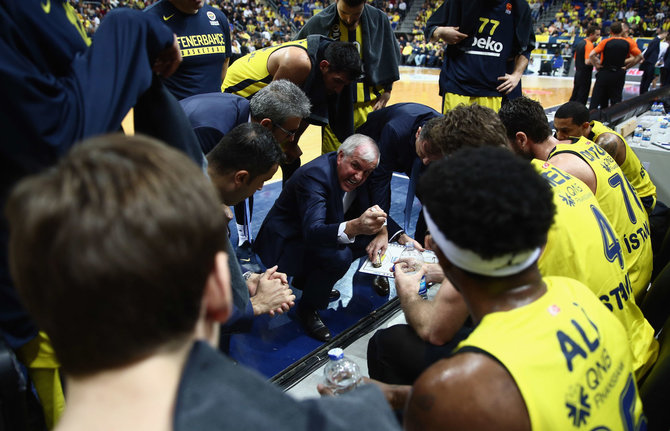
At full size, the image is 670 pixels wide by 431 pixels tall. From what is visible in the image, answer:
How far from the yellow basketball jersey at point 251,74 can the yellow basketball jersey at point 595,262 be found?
2262 mm

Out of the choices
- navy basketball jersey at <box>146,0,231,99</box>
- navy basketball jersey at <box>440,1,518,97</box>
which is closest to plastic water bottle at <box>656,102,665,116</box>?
navy basketball jersey at <box>440,1,518,97</box>

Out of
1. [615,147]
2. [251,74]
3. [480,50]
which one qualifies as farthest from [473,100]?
[251,74]

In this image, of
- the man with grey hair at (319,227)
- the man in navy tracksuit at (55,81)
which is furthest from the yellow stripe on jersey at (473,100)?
the man in navy tracksuit at (55,81)

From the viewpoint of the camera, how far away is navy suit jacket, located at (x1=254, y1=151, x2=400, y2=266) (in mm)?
2744

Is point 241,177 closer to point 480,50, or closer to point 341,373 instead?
point 341,373

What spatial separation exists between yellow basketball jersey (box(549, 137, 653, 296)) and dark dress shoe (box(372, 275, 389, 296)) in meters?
1.40

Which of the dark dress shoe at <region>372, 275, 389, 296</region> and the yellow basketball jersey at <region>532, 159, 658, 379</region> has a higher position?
the yellow basketball jersey at <region>532, 159, 658, 379</region>

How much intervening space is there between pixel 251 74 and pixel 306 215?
1308 mm

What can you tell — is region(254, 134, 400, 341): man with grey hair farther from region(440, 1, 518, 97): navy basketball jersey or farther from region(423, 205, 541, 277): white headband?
region(440, 1, 518, 97): navy basketball jersey

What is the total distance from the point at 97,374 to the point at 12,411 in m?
0.94

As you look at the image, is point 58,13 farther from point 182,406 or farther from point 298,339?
point 298,339

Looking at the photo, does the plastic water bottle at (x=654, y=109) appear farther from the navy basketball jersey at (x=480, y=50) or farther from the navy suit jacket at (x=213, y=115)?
the navy suit jacket at (x=213, y=115)

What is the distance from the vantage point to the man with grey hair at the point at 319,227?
107 inches

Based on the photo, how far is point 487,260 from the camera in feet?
3.62
